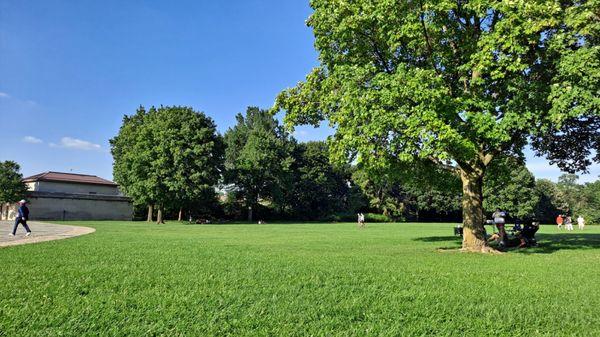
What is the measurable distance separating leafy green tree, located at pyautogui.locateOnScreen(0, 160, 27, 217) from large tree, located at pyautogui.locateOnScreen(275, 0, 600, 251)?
50.2m

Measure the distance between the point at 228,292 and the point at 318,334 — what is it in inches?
102

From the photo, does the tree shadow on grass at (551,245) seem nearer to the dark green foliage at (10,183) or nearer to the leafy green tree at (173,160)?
the leafy green tree at (173,160)

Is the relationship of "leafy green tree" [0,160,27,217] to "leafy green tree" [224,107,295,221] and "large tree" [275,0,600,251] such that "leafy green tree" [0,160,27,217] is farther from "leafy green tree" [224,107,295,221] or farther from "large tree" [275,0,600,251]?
"large tree" [275,0,600,251]

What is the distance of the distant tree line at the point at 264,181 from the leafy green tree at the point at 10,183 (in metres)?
11.3

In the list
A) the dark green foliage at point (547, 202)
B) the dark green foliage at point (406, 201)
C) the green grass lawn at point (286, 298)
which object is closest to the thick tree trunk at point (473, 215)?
the green grass lawn at point (286, 298)

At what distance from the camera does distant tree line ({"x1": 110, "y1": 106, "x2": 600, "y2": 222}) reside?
48531 millimetres

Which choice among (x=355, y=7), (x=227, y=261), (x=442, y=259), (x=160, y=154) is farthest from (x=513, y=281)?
(x=160, y=154)

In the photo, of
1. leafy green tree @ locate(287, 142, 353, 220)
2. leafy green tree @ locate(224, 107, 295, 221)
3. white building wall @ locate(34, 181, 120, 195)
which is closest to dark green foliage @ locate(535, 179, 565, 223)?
leafy green tree @ locate(287, 142, 353, 220)

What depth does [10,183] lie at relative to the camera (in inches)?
2048

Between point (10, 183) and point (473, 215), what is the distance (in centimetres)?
5530

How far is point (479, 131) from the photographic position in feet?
42.8

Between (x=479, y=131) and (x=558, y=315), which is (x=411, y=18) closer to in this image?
(x=479, y=131)

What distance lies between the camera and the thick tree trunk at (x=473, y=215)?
16141 mm

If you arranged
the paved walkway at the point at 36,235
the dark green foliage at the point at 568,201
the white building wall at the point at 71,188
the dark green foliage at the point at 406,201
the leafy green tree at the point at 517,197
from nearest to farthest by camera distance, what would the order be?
the paved walkway at the point at 36,235
the white building wall at the point at 71,188
the leafy green tree at the point at 517,197
the dark green foliage at the point at 406,201
the dark green foliage at the point at 568,201
